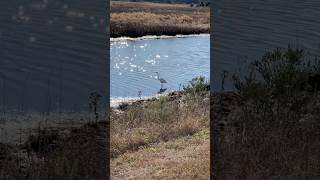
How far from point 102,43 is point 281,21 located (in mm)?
1706

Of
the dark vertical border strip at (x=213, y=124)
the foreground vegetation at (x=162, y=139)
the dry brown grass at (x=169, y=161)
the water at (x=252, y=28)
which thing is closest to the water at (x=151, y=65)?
the foreground vegetation at (x=162, y=139)

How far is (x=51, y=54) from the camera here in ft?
13.4

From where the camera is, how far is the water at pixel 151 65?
12.8m

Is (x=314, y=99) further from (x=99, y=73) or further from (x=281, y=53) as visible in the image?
(x=99, y=73)

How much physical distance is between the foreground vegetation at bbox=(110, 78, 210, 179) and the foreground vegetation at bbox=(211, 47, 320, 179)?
0.47 m

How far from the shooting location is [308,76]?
5.20 meters

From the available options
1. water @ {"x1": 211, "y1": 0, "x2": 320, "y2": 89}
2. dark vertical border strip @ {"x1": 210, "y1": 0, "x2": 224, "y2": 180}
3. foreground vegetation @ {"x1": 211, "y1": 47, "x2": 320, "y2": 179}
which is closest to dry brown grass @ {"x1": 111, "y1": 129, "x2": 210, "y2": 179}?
dark vertical border strip @ {"x1": 210, "y1": 0, "x2": 224, "y2": 180}

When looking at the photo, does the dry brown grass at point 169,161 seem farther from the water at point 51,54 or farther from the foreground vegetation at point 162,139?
the water at point 51,54

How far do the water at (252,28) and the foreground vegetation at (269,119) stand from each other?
11cm

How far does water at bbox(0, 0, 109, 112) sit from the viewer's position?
3.98 m

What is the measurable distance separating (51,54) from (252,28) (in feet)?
5.92

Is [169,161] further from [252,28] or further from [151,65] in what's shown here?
[151,65]

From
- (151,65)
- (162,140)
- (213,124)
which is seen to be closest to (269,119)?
(213,124)

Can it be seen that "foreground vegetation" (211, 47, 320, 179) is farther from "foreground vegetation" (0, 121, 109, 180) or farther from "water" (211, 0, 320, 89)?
"foreground vegetation" (0, 121, 109, 180)
